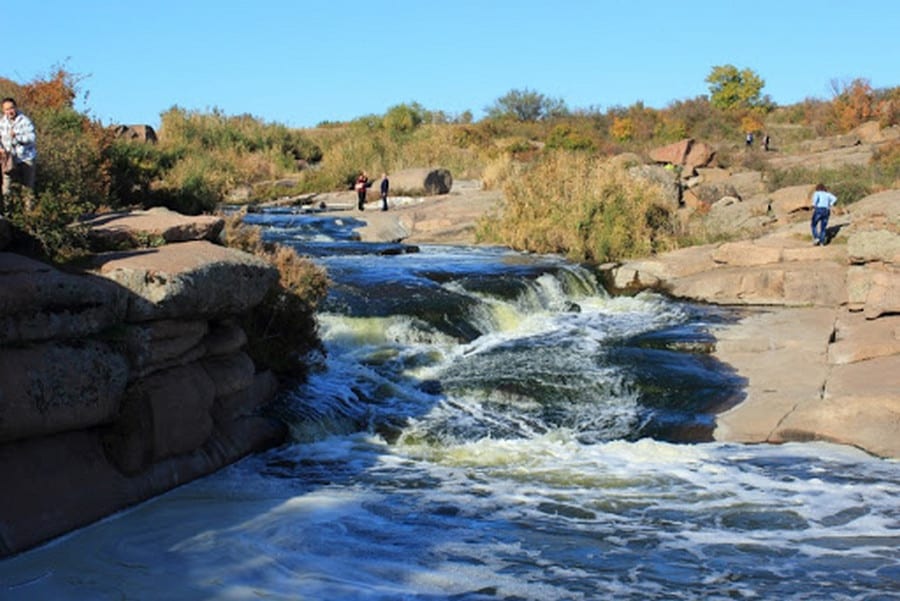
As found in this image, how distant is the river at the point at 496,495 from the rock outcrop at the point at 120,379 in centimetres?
25

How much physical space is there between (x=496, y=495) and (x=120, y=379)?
10.0 ft

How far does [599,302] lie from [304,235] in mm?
8385

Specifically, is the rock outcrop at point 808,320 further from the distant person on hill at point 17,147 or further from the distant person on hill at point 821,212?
the distant person on hill at point 17,147

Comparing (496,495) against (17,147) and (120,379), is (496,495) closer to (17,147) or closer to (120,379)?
(120,379)

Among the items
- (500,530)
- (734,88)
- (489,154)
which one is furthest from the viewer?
(734,88)

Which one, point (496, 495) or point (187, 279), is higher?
point (187, 279)

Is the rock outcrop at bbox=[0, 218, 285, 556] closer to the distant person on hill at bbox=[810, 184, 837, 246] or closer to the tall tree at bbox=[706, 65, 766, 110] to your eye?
the distant person on hill at bbox=[810, 184, 837, 246]

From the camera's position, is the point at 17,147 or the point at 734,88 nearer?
the point at 17,147

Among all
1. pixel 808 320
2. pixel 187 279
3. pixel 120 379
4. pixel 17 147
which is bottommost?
pixel 808 320

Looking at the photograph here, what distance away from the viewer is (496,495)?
793 centimetres

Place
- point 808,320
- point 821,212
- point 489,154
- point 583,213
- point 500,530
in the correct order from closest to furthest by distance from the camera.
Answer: point 500,530
point 808,320
point 821,212
point 583,213
point 489,154

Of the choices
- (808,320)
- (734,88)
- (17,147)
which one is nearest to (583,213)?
(808,320)

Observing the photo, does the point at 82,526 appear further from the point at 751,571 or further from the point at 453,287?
the point at 453,287

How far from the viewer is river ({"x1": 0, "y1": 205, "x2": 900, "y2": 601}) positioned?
6.12 m
